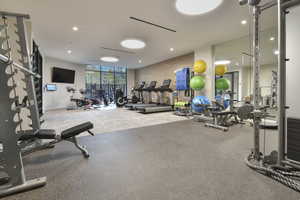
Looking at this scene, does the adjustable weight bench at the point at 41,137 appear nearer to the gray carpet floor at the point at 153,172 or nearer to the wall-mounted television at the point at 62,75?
the gray carpet floor at the point at 153,172

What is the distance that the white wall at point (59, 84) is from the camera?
8.20 metres

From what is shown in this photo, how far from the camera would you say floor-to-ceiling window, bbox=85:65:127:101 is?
11.1m

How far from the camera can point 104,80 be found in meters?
11.7

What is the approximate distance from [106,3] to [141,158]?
3555mm

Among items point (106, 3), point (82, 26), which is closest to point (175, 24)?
point (106, 3)

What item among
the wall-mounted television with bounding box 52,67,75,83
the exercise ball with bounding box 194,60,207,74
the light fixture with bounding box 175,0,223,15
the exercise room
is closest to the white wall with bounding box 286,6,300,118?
the exercise room

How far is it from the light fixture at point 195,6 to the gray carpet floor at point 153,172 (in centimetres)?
313

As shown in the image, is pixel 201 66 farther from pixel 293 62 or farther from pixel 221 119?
pixel 293 62

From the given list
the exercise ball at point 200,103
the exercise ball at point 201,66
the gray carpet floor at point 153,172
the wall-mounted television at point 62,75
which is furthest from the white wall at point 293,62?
the wall-mounted television at point 62,75

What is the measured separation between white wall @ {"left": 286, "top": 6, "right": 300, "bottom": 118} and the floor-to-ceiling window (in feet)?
34.0

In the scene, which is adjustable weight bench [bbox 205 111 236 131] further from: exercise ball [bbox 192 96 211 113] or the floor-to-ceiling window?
A: the floor-to-ceiling window

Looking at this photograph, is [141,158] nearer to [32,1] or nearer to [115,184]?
[115,184]

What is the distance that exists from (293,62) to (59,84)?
10631mm

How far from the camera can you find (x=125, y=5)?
3.40 metres
